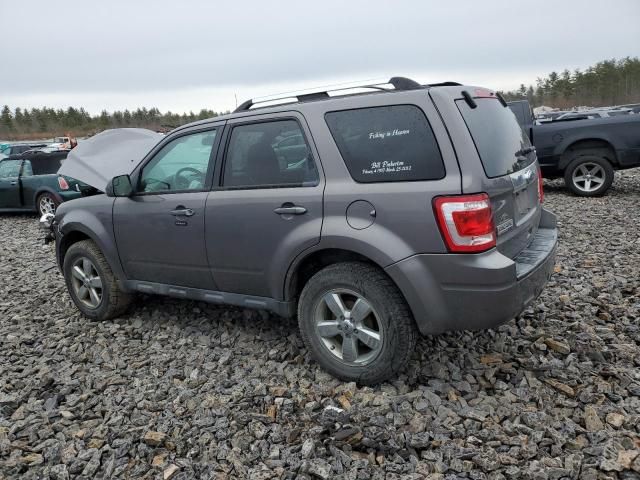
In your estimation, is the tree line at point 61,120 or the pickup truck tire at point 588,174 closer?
the pickup truck tire at point 588,174

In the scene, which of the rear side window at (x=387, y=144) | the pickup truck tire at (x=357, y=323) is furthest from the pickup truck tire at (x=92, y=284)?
the rear side window at (x=387, y=144)

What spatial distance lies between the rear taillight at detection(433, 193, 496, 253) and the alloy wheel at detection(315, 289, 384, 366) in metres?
0.67

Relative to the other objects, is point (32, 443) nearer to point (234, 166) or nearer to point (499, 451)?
point (234, 166)

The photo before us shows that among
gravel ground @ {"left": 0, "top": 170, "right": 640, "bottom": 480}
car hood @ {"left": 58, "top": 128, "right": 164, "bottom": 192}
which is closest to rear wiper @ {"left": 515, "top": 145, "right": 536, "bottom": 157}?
gravel ground @ {"left": 0, "top": 170, "right": 640, "bottom": 480}

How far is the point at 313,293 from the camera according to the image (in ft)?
11.1

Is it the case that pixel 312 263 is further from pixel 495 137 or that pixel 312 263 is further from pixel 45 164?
pixel 45 164

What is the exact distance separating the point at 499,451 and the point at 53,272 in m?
6.05

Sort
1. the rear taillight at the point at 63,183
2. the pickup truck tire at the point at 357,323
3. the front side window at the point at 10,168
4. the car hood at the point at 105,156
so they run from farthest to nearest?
1. the front side window at the point at 10,168
2. the rear taillight at the point at 63,183
3. the car hood at the point at 105,156
4. the pickup truck tire at the point at 357,323

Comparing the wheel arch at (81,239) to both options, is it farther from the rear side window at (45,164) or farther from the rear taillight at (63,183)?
the rear side window at (45,164)

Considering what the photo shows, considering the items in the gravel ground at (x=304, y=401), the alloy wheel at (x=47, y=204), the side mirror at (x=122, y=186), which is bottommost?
the gravel ground at (x=304, y=401)

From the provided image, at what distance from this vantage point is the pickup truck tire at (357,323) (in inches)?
123

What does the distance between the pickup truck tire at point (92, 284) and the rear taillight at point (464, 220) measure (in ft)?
10.1

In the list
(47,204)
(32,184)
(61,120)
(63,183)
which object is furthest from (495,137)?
(61,120)

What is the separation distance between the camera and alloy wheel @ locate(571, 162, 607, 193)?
32.4 feet
